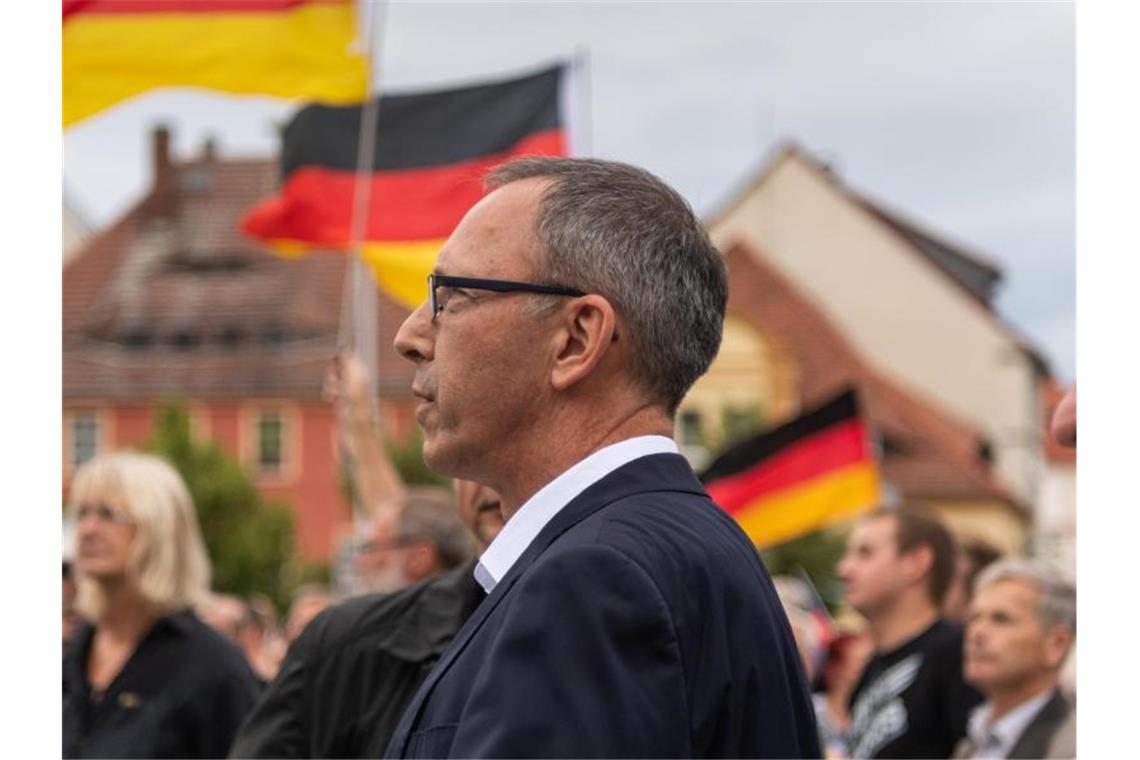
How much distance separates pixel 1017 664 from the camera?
245 inches

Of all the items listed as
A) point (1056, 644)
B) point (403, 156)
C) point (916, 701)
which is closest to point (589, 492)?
point (1056, 644)

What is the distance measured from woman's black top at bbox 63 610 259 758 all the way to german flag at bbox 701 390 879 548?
16.1 ft

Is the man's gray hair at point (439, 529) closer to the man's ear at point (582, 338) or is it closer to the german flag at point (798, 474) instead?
the man's ear at point (582, 338)

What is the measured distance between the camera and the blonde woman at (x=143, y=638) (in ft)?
17.6

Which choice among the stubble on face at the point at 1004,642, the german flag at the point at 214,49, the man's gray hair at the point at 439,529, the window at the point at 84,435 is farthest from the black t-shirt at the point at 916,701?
the window at the point at 84,435

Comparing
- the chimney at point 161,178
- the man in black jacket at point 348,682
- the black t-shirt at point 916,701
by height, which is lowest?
the chimney at point 161,178

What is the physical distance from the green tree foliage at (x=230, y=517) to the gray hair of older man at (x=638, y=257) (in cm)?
4365

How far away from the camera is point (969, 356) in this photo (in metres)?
53.4

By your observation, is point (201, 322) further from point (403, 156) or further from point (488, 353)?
point (488, 353)

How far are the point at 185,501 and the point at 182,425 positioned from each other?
139ft

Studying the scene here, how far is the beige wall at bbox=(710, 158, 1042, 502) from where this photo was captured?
49.9 meters

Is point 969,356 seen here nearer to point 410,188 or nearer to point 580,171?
point 410,188

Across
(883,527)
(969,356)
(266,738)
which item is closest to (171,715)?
(266,738)

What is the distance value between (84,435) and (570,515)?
59.4m
